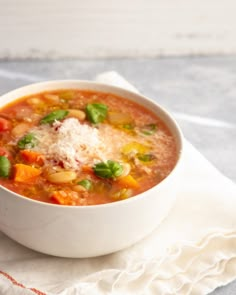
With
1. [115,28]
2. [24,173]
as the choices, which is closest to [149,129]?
[24,173]

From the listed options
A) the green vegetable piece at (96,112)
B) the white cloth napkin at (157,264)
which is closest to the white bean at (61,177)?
the white cloth napkin at (157,264)

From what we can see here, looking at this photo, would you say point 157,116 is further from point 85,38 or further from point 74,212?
point 85,38

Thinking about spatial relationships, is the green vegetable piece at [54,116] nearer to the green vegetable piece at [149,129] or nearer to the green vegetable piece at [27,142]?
the green vegetable piece at [27,142]

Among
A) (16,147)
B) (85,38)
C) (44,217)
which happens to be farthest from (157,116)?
(85,38)

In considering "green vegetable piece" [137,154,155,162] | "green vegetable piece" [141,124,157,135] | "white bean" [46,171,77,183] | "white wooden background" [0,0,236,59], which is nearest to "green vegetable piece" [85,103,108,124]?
"green vegetable piece" [141,124,157,135]

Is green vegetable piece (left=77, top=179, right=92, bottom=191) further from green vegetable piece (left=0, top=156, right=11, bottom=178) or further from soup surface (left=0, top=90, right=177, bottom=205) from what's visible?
green vegetable piece (left=0, top=156, right=11, bottom=178)
